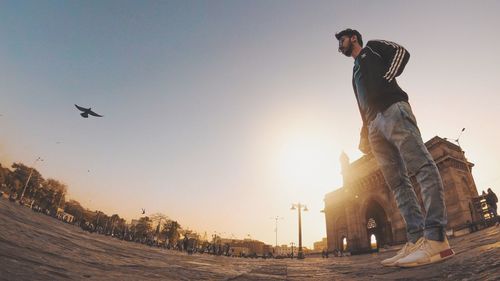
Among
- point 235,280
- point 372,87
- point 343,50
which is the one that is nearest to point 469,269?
point 235,280

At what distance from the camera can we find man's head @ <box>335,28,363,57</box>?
129 inches

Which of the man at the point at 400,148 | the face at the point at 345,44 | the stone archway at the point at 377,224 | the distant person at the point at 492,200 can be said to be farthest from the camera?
the stone archway at the point at 377,224

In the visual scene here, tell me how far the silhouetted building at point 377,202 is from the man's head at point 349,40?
783 inches

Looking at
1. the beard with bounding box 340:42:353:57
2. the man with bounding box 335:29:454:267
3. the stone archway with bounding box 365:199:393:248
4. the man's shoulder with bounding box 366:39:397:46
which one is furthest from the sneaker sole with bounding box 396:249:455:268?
the stone archway with bounding box 365:199:393:248

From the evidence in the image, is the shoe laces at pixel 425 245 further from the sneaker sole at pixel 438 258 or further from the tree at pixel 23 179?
the tree at pixel 23 179

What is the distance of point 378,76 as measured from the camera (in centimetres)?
266

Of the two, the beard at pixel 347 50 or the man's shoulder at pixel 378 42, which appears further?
the beard at pixel 347 50

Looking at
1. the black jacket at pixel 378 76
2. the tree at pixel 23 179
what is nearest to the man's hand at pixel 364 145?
the black jacket at pixel 378 76

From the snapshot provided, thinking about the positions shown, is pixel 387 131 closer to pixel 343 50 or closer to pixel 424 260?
pixel 424 260

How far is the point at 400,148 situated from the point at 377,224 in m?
34.1

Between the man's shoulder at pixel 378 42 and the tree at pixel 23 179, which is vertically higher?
the tree at pixel 23 179

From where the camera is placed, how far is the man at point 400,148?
6.25 ft

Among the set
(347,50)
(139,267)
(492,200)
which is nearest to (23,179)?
(139,267)

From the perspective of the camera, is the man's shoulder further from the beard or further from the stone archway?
the stone archway
